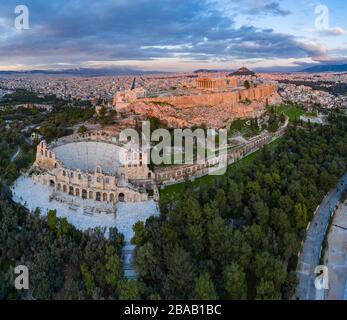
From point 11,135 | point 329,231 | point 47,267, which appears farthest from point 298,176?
point 11,135

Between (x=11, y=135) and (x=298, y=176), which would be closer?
(x=298, y=176)

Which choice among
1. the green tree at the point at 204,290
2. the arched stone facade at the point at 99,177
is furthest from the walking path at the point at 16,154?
the green tree at the point at 204,290

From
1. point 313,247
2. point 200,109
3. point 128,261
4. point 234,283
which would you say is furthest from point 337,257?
point 200,109

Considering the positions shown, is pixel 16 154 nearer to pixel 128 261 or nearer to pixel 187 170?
pixel 187 170

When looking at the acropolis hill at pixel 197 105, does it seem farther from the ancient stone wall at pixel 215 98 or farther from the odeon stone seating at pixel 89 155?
the odeon stone seating at pixel 89 155
